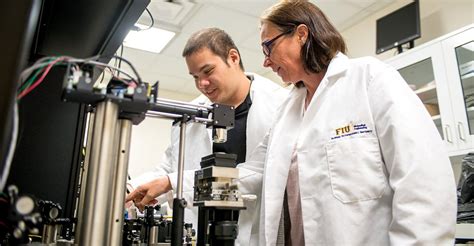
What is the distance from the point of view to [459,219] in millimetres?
1855

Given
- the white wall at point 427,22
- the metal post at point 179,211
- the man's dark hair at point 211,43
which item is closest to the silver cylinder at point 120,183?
the metal post at point 179,211

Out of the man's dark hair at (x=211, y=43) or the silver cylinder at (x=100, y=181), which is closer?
the silver cylinder at (x=100, y=181)

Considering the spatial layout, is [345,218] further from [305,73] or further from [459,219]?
[459,219]

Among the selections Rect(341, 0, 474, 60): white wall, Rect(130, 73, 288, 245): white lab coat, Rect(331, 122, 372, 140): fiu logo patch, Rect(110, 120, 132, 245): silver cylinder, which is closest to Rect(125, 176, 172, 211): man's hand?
Rect(130, 73, 288, 245): white lab coat

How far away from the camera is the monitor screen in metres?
2.80

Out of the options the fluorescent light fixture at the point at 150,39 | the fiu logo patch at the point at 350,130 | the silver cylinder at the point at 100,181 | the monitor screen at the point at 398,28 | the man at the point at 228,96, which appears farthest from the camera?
the fluorescent light fixture at the point at 150,39

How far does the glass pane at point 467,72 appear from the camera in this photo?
2.30 m

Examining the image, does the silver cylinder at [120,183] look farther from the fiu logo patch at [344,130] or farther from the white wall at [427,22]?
the white wall at [427,22]

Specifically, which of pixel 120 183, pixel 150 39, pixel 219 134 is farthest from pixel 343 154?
pixel 150 39

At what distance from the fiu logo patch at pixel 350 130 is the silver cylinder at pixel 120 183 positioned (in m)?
0.59

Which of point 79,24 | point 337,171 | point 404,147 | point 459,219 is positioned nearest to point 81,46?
point 79,24

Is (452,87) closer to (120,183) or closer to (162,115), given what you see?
(162,115)

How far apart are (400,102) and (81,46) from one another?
973mm

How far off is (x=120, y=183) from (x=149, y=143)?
471 centimetres
